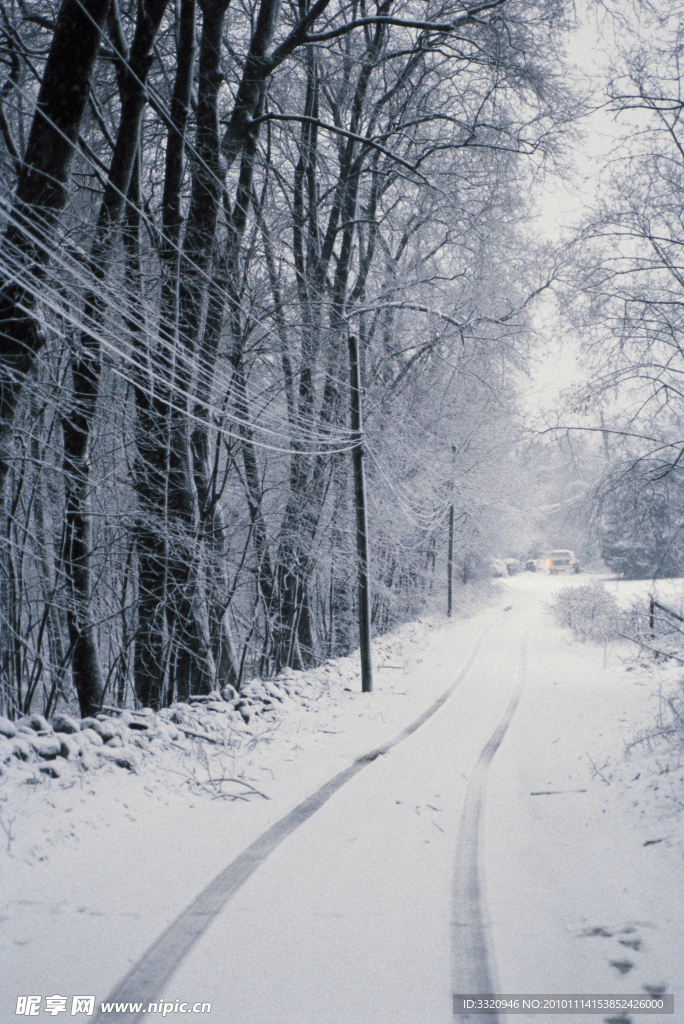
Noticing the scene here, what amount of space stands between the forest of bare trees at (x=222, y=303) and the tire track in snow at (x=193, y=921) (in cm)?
301

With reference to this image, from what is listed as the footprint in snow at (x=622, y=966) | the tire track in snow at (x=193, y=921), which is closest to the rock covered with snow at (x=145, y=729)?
the tire track in snow at (x=193, y=921)

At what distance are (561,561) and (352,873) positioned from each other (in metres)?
59.2

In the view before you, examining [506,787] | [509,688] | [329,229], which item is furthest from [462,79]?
[506,787]

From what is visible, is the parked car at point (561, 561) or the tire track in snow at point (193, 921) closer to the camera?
the tire track in snow at point (193, 921)

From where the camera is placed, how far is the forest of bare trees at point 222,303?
20.4 feet

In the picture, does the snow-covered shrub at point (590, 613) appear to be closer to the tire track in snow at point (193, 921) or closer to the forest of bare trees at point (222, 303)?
the forest of bare trees at point (222, 303)

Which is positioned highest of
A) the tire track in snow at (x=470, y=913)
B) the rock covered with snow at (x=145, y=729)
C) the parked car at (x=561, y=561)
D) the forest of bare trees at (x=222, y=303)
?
the forest of bare trees at (x=222, y=303)

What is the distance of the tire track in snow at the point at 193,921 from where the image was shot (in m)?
2.97

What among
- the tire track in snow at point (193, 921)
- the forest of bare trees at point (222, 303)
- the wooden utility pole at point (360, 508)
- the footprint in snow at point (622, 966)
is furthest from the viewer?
the wooden utility pole at point (360, 508)

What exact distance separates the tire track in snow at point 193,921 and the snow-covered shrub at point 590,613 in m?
13.4

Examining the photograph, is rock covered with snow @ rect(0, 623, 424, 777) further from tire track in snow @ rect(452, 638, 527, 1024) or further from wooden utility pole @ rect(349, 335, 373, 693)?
tire track in snow @ rect(452, 638, 527, 1024)

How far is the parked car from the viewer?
5838 cm

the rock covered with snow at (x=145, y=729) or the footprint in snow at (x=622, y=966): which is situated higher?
the rock covered with snow at (x=145, y=729)

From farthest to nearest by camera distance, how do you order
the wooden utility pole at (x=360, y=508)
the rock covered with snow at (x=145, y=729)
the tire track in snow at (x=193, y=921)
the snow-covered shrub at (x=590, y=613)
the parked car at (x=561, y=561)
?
the parked car at (x=561, y=561)
the snow-covered shrub at (x=590, y=613)
the wooden utility pole at (x=360, y=508)
the rock covered with snow at (x=145, y=729)
the tire track in snow at (x=193, y=921)
